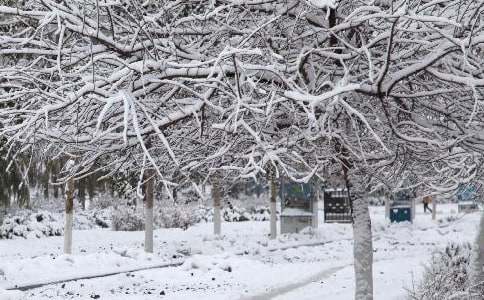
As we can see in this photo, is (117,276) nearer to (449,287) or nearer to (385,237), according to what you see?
(449,287)

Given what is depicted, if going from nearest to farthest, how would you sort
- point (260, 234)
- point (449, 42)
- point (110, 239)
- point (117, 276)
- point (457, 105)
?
1. point (449, 42)
2. point (457, 105)
3. point (117, 276)
4. point (110, 239)
5. point (260, 234)

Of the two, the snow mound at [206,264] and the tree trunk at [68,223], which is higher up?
the tree trunk at [68,223]

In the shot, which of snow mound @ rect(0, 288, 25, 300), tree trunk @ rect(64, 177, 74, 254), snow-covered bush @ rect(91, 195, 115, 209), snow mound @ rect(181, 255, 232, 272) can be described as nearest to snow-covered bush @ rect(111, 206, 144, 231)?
snow-covered bush @ rect(91, 195, 115, 209)

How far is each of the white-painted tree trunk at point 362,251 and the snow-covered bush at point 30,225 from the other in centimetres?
1754

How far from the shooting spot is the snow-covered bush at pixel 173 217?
2794cm

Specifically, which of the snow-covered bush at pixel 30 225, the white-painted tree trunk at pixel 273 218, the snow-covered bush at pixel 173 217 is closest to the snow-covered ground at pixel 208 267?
the white-painted tree trunk at pixel 273 218

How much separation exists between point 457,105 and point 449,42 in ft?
→ 5.14

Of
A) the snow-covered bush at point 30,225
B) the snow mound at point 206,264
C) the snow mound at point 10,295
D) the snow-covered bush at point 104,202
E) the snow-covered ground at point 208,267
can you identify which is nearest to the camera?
the snow mound at point 10,295

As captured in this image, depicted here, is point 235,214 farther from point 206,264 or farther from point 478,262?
point 478,262

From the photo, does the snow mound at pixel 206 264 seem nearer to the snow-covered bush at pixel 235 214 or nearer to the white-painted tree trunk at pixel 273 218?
the white-painted tree trunk at pixel 273 218

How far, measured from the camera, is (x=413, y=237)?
85.8ft

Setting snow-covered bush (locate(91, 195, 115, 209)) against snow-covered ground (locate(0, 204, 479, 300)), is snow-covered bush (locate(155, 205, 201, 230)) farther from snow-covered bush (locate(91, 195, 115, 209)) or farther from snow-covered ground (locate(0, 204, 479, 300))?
snow-covered bush (locate(91, 195, 115, 209))

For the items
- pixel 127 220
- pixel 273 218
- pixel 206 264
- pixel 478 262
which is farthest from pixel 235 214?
pixel 478 262

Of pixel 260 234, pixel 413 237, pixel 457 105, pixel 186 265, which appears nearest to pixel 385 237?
pixel 413 237
